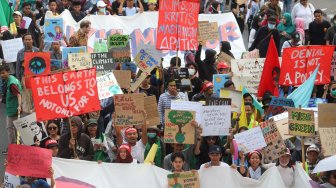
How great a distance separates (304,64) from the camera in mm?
19562

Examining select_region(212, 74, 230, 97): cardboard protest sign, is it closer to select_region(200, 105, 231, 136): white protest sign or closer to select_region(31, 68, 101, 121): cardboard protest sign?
select_region(200, 105, 231, 136): white protest sign

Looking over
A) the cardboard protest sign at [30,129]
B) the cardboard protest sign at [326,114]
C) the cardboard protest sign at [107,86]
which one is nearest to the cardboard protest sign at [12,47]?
the cardboard protest sign at [107,86]

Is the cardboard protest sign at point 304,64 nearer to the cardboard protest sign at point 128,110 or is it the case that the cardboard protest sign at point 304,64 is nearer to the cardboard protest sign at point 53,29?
the cardboard protest sign at point 128,110

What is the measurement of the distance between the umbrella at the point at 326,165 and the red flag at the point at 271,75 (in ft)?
13.8

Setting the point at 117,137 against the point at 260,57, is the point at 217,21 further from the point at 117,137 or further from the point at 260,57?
the point at 117,137

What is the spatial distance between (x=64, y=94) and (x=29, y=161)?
1.79 meters

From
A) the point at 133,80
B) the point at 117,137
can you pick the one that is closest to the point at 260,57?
the point at 133,80

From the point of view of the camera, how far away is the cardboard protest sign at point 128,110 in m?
17.8

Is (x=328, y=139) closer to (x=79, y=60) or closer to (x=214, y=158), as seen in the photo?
(x=214, y=158)

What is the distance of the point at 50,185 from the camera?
15891 mm

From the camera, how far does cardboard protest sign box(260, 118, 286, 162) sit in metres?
16.5

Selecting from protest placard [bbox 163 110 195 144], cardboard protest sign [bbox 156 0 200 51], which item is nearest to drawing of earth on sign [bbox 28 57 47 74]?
cardboard protest sign [bbox 156 0 200 51]

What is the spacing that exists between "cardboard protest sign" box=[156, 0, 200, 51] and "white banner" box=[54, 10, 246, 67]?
8.61ft

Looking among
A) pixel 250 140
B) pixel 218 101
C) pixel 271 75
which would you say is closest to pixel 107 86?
pixel 218 101
